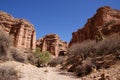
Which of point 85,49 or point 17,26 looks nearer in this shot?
point 85,49

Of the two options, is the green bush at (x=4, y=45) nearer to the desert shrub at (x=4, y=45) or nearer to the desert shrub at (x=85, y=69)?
the desert shrub at (x=4, y=45)

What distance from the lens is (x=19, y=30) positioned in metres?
54.6

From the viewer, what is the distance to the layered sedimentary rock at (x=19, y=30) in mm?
53513

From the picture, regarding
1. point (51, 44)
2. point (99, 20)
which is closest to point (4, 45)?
point (99, 20)

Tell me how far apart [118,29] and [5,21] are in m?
36.6

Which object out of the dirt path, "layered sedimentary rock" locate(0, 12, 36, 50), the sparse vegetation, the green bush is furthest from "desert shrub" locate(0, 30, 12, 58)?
"layered sedimentary rock" locate(0, 12, 36, 50)

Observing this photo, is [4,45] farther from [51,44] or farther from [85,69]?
[51,44]

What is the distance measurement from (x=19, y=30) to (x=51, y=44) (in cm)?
2111

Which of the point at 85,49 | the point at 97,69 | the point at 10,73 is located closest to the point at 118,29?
the point at 85,49

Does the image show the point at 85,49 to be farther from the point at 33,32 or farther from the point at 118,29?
the point at 33,32

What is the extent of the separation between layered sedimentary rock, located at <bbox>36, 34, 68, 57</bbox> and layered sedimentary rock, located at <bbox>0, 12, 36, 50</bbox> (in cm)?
1441

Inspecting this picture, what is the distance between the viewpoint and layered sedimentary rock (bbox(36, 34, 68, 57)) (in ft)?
233

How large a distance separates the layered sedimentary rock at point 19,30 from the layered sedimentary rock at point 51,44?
14.4 metres

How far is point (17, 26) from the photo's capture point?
182 feet
